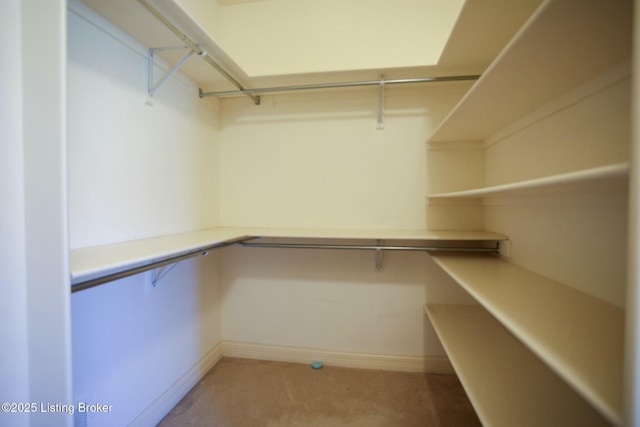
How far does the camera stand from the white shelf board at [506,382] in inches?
30.2

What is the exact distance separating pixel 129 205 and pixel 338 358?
162cm

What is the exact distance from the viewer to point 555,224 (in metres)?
0.97

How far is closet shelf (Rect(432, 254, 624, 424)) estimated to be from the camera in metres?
0.44

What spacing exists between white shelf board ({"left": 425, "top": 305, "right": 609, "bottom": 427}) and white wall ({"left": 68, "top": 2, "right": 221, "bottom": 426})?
1.46 meters

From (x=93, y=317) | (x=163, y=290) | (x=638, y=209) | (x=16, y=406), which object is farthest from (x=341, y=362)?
(x=638, y=209)

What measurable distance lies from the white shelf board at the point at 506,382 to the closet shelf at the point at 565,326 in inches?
12.4

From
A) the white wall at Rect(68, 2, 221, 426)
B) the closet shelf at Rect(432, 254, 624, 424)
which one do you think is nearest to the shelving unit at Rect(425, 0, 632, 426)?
the closet shelf at Rect(432, 254, 624, 424)

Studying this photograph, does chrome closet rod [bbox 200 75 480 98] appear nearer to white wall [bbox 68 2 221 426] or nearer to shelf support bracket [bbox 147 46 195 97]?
white wall [bbox 68 2 221 426]

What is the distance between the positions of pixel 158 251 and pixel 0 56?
63 cm

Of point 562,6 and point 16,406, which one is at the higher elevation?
point 562,6

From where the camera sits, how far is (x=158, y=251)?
886mm

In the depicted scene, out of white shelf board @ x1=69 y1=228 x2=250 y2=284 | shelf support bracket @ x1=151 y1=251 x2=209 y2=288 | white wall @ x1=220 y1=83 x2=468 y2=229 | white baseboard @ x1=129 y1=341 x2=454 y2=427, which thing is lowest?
white baseboard @ x1=129 y1=341 x2=454 y2=427

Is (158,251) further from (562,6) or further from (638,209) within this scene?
(562,6)

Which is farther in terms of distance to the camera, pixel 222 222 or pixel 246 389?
pixel 222 222
